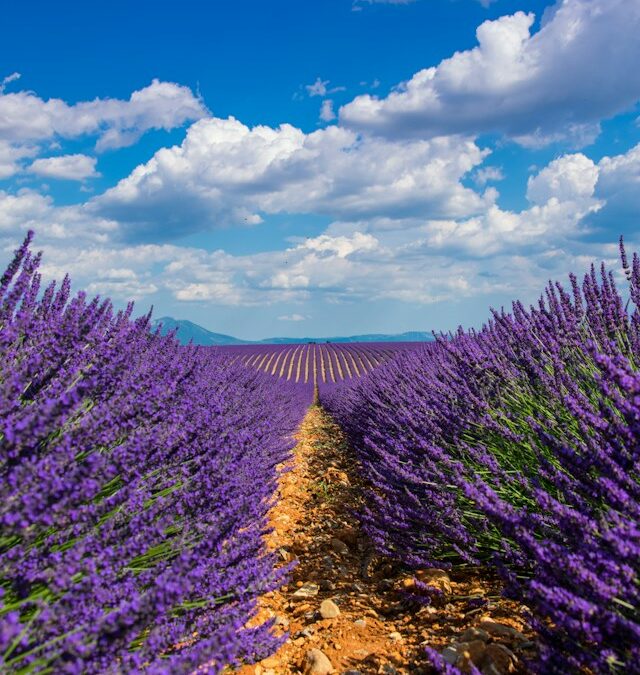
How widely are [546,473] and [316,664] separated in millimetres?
1175

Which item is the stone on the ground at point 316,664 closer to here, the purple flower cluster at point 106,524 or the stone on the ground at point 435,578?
the purple flower cluster at point 106,524

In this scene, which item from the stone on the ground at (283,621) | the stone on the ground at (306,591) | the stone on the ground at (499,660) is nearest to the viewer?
the stone on the ground at (499,660)

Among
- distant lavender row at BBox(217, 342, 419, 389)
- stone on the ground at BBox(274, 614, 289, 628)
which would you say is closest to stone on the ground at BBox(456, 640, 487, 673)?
stone on the ground at BBox(274, 614, 289, 628)

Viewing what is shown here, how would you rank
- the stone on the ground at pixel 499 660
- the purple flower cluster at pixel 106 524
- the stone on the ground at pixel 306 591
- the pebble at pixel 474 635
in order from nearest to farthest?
the purple flower cluster at pixel 106 524
the stone on the ground at pixel 499 660
the pebble at pixel 474 635
the stone on the ground at pixel 306 591

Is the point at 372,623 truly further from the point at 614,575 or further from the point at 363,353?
the point at 363,353

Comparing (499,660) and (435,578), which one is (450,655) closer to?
(499,660)

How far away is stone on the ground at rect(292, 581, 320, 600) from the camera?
10.2 feet

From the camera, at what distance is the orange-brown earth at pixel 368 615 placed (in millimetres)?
2094

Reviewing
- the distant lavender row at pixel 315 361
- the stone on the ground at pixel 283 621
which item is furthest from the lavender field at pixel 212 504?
the distant lavender row at pixel 315 361

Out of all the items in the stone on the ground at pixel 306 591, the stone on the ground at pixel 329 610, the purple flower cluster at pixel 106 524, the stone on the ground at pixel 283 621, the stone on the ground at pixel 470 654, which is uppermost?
the purple flower cluster at pixel 106 524

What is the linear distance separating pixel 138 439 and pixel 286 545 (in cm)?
290

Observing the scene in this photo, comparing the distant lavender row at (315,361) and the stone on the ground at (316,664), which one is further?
the distant lavender row at (315,361)

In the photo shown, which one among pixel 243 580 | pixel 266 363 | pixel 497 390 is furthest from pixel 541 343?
pixel 266 363

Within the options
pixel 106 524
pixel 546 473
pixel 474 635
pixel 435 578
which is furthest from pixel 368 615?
pixel 106 524
